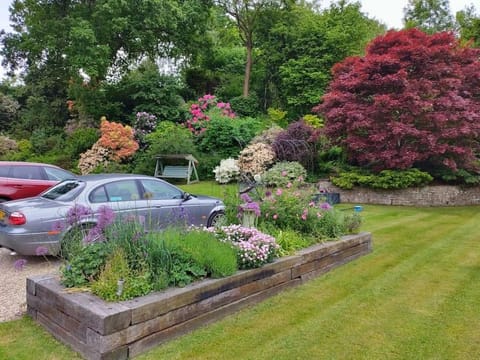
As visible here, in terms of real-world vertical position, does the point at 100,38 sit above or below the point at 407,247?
above

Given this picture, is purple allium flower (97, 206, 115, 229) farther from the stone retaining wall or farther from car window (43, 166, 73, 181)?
the stone retaining wall

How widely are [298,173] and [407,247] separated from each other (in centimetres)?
622

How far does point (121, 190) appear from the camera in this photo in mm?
5707

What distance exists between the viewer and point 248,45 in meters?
21.8

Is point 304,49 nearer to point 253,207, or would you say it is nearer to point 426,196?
point 426,196

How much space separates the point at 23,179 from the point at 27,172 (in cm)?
22

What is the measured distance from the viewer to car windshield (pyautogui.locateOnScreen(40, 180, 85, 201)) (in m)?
5.38

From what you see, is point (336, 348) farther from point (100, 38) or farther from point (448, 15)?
point (448, 15)

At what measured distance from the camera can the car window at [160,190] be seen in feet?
19.8

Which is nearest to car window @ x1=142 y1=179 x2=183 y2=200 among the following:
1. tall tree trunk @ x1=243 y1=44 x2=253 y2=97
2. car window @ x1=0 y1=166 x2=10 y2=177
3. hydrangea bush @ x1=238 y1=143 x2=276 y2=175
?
car window @ x1=0 y1=166 x2=10 y2=177

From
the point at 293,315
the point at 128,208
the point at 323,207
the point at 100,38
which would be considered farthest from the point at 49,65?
the point at 293,315

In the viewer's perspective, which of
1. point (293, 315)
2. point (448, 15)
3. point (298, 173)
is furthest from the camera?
point (448, 15)

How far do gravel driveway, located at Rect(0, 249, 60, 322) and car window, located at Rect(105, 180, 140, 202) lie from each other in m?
1.22

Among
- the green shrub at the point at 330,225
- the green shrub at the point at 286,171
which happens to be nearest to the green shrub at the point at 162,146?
the green shrub at the point at 286,171
